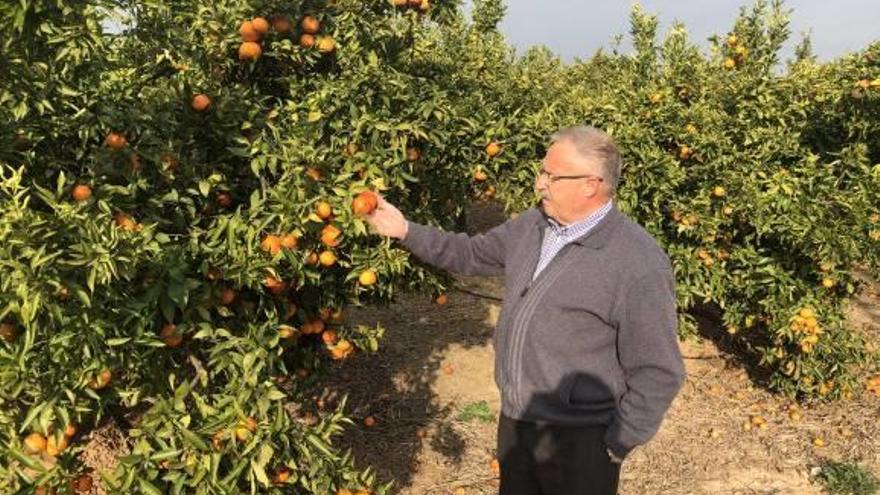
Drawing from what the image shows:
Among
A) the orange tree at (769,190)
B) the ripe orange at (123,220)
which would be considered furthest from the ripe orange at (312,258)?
the orange tree at (769,190)

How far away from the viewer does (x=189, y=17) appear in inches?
138

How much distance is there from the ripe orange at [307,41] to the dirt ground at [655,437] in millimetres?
2967

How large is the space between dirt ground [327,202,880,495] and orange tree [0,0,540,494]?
4.84 ft

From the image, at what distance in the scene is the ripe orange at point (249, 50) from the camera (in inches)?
131

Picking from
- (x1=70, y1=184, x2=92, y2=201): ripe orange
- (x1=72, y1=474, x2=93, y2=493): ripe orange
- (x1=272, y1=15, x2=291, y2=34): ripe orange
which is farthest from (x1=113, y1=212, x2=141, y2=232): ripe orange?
(x1=272, y1=15, x2=291, y2=34): ripe orange

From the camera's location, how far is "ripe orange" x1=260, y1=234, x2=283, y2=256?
104 inches

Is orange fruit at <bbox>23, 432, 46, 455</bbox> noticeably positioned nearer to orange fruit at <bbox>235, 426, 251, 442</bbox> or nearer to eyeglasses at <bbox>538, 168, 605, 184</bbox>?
orange fruit at <bbox>235, 426, 251, 442</bbox>

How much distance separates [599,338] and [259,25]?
82.5 inches

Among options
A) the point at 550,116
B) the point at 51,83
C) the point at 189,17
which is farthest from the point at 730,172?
the point at 51,83

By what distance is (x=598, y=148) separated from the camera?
8.42ft

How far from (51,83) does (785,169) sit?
509 centimetres

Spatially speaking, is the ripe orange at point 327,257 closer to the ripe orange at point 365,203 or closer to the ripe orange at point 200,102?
the ripe orange at point 365,203

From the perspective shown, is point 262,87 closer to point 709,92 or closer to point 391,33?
point 391,33

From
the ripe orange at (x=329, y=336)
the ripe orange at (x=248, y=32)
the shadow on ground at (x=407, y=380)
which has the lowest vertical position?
the shadow on ground at (x=407, y=380)
